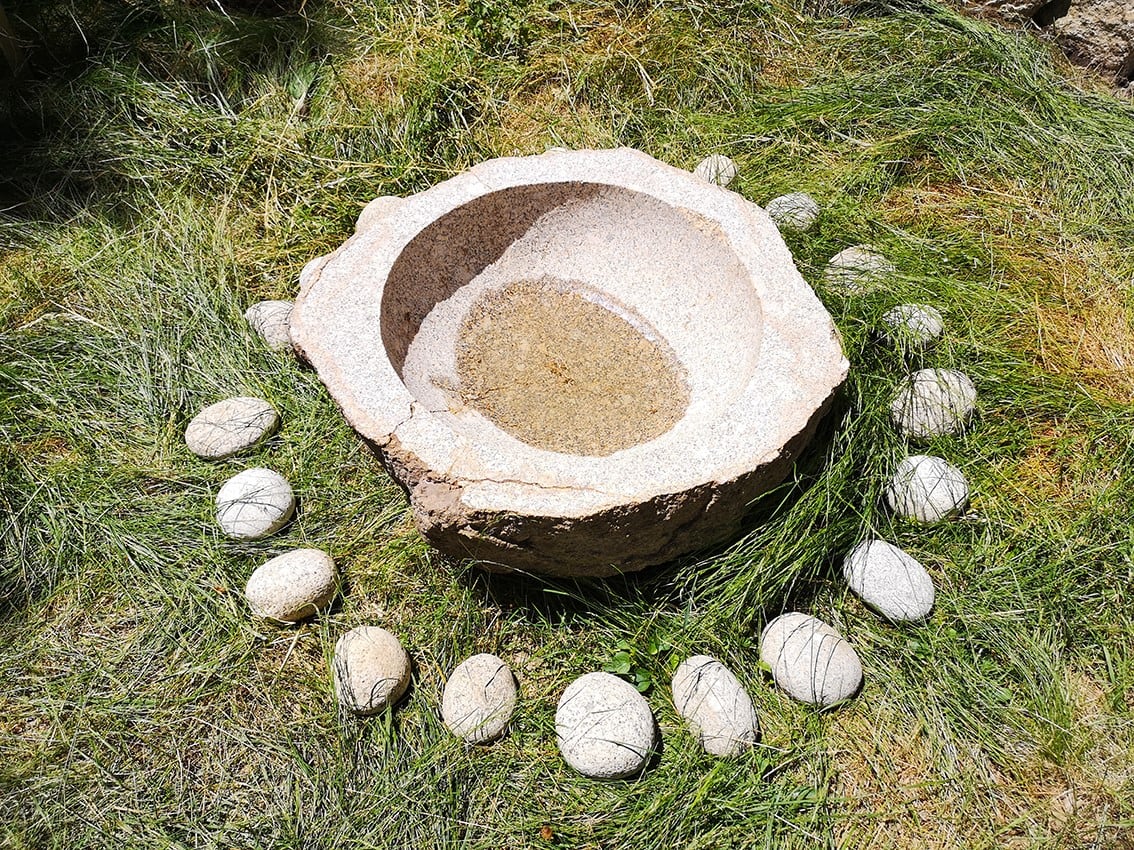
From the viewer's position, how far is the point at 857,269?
2.93m

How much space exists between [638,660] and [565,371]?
0.90 meters

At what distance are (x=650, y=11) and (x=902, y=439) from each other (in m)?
2.31

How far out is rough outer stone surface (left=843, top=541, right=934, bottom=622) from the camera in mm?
2328

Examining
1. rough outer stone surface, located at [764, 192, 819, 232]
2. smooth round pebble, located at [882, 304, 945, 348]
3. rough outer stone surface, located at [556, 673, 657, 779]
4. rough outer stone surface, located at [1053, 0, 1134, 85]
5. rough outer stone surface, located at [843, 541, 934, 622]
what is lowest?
rough outer stone surface, located at [556, 673, 657, 779]

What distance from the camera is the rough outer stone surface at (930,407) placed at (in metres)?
2.64

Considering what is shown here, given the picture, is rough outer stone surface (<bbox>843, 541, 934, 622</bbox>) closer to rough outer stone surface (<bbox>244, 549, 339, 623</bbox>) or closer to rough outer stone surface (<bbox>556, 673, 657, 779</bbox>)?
rough outer stone surface (<bbox>556, 673, 657, 779</bbox>)

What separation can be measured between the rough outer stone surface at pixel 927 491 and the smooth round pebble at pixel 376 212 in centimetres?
171

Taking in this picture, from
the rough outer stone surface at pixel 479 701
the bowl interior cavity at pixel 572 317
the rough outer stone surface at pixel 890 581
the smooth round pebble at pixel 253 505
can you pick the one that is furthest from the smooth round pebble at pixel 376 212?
the rough outer stone surface at pixel 890 581

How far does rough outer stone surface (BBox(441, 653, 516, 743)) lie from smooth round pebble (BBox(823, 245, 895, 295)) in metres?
1.69

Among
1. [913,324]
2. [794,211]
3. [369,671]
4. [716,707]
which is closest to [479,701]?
[369,671]

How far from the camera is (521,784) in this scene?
2.13m

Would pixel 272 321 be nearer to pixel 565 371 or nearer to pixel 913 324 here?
pixel 565 371

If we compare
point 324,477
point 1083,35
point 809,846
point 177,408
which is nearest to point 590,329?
point 324,477

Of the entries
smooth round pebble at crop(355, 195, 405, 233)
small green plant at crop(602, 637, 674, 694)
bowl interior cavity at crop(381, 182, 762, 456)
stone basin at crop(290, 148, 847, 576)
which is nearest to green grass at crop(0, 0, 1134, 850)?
small green plant at crop(602, 637, 674, 694)
